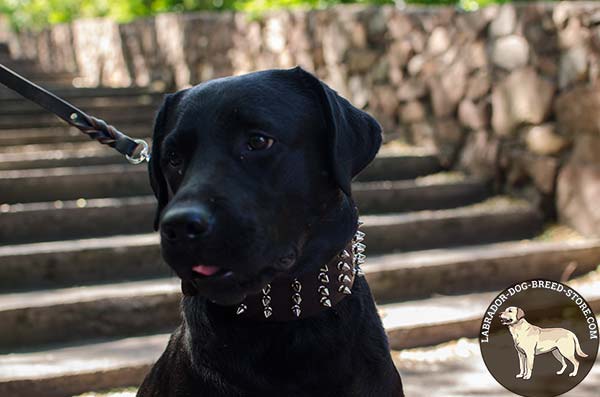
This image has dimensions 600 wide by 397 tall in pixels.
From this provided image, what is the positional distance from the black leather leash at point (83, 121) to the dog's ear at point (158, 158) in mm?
220

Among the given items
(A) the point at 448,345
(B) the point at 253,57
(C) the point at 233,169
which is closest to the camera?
(C) the point at 233,169

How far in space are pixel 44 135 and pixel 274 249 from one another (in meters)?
5.64

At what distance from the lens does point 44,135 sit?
23.1 ft

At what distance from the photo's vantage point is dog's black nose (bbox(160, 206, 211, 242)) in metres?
1.76

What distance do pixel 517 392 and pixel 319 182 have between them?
81.9 inches

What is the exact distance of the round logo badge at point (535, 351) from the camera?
3.52m

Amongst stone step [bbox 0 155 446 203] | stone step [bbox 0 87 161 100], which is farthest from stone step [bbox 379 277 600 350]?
stone step [bbox 0 87 161 100]

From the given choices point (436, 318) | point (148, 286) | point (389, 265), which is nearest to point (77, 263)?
point (148, 286)

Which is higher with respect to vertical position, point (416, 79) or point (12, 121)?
point (416, 79)

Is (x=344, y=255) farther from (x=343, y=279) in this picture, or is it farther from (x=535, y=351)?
(x=535, y=351)

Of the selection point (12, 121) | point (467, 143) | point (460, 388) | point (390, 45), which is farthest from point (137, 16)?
point (460, 388)

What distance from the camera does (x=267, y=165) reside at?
201 centimetres

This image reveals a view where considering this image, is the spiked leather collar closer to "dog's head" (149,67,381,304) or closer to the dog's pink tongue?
"dog's head" (149,67,381,304)

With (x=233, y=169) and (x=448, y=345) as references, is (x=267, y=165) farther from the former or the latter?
(x=448, y=345)
